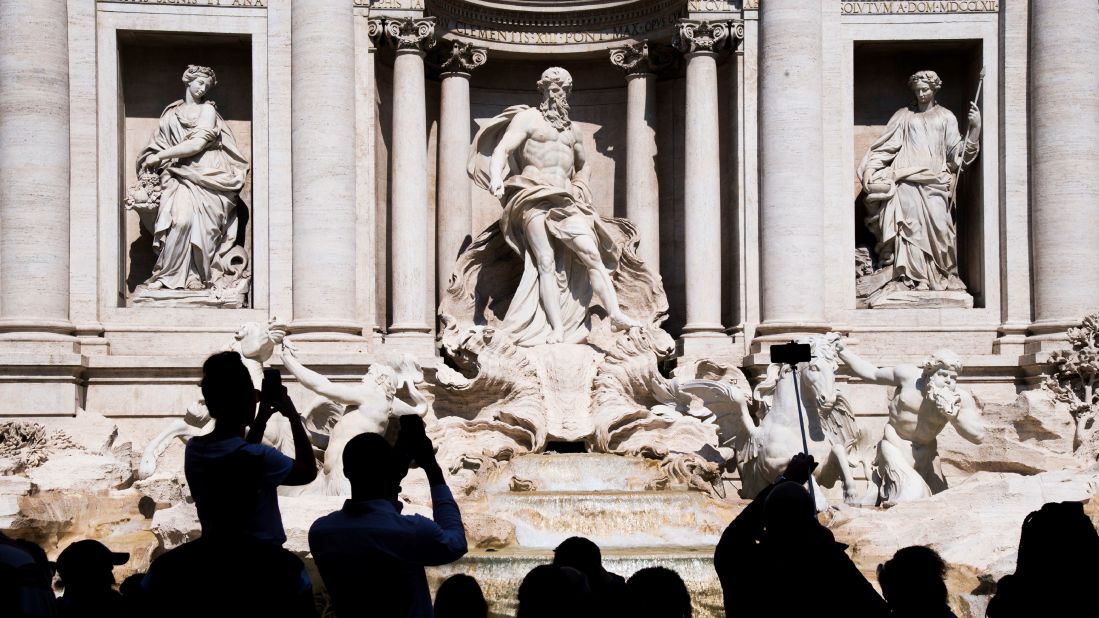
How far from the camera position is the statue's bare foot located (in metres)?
19.6

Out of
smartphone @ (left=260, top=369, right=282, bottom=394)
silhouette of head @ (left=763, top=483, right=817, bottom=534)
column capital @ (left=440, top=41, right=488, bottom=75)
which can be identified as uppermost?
column capital @ (left=440, top=41, right=488, bottom=75)

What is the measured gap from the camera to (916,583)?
5.64 m

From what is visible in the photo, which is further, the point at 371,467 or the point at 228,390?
the point at 228,390

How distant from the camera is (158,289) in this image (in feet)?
65.3

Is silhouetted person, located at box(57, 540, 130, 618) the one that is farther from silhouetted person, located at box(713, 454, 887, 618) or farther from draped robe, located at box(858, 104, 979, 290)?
draped robe, located at box(858, 104, 979, 290)

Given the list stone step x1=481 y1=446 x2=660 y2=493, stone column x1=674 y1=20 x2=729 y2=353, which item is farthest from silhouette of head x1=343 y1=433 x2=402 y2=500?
stone column x1=674 y1=20 x2=729 y2=353

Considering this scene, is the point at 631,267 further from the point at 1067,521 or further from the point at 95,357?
the point at 1067,521

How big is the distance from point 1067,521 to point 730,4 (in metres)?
16.0

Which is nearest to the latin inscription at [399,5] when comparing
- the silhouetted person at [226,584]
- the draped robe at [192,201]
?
the draped robe at [192,201]

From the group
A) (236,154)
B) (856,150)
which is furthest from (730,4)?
(236,154)

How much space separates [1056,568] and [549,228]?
14832 mm

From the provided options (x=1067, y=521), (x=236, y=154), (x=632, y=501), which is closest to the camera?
(x=1067, y=521)

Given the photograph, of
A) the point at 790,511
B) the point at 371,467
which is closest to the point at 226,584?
the point at 371,467

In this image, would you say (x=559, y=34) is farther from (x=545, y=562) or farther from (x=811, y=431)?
(x=545, y=562)
